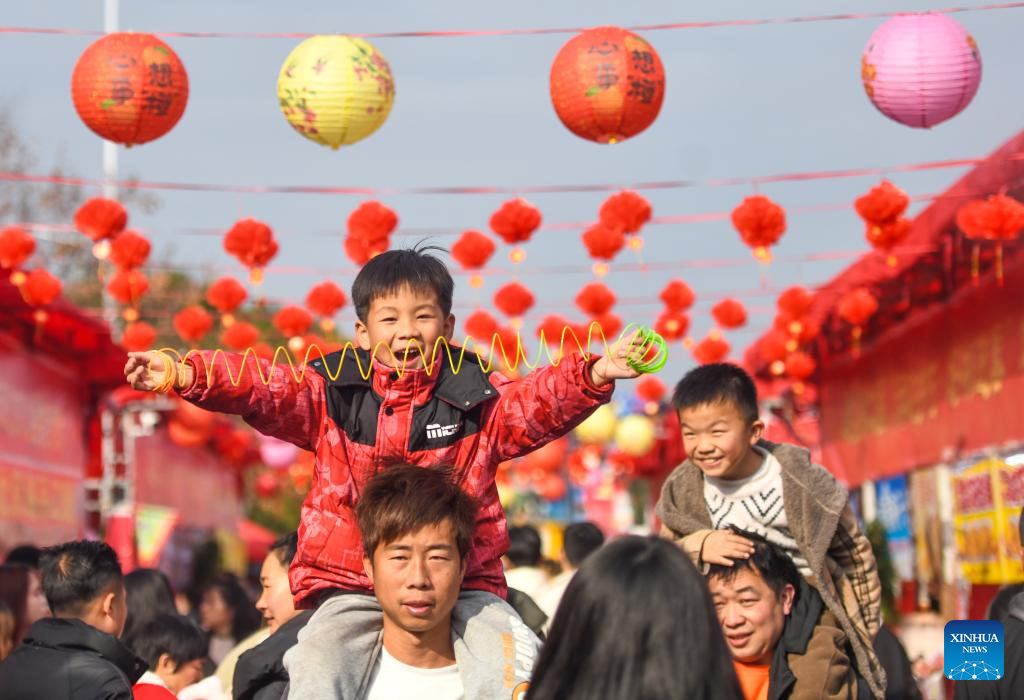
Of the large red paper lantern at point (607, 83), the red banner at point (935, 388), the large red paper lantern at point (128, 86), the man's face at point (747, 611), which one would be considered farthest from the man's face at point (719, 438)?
the red banner at point (935, 388)

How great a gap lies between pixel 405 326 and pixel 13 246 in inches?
402

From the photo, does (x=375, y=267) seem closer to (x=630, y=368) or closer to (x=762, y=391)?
(x=630, y=368)

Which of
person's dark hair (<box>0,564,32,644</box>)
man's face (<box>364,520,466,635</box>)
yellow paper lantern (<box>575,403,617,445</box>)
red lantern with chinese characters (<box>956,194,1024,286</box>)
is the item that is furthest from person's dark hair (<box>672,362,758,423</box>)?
yellow paper lantern (<box>575,403,617,445</box>)

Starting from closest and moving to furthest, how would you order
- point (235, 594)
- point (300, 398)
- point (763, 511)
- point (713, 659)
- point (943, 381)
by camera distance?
point (713, 659)
point (300, 398)
point (763, 511)
point (235, 594)
point (943, 381)

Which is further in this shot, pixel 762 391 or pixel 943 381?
pixel 762 391

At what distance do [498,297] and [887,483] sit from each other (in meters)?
4.79

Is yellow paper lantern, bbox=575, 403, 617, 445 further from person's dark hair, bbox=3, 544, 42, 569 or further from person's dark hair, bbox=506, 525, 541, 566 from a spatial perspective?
person's dark hair, bbox=3, 544, 42, 569

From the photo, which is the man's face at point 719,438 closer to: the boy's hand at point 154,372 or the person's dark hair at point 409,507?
the person's dark hair at point 409,507

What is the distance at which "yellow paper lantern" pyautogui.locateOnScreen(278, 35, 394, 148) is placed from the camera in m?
9.30

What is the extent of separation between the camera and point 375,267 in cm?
414

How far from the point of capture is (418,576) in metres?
3.58

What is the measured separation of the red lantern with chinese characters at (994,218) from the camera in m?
11.5

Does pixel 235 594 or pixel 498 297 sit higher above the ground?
pixel 498 297

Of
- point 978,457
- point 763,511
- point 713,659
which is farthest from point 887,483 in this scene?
point 713,659
